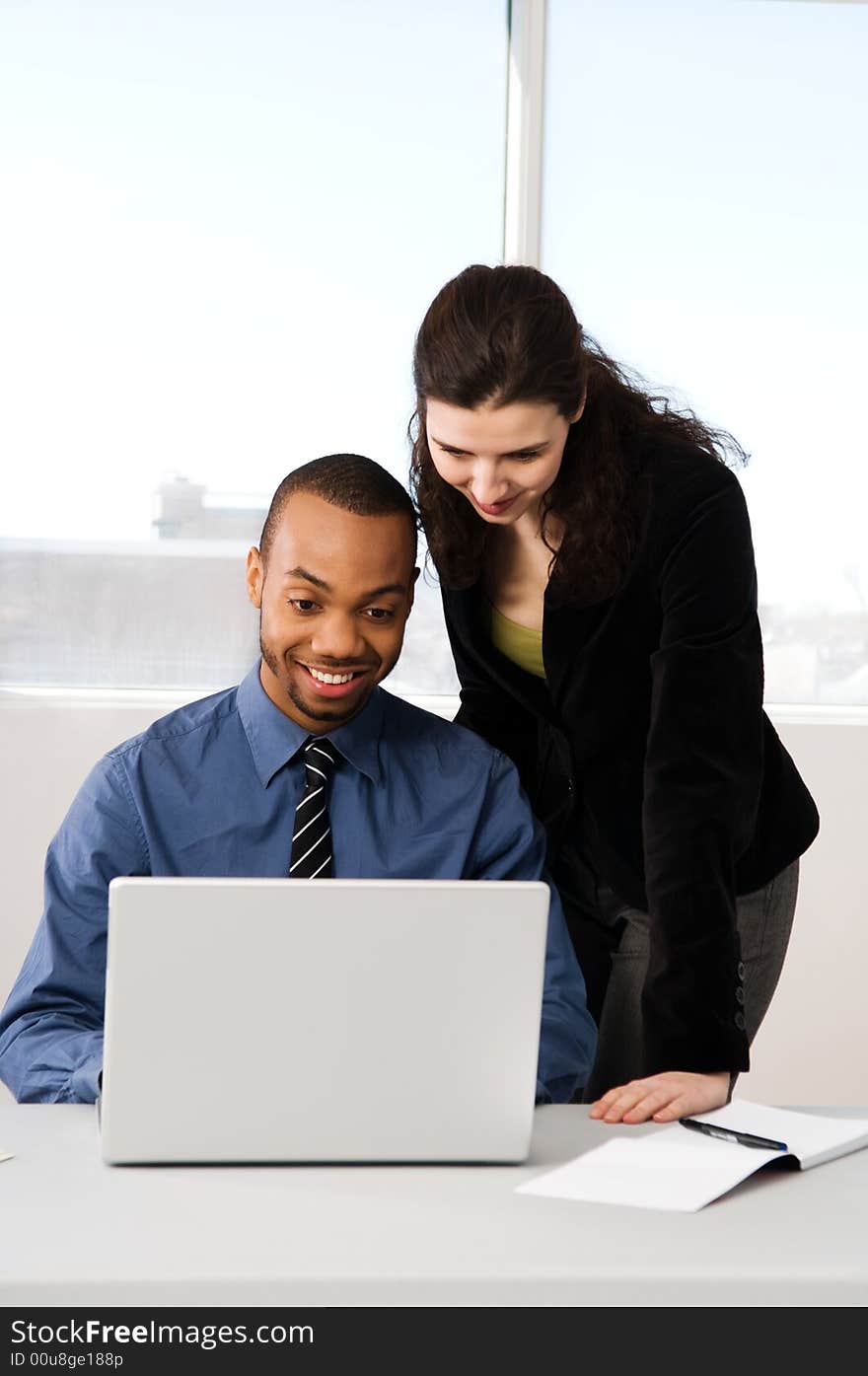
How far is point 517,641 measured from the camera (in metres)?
1.95

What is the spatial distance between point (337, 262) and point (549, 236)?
1.71 ft

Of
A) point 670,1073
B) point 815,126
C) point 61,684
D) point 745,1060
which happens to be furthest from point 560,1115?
point 815,126

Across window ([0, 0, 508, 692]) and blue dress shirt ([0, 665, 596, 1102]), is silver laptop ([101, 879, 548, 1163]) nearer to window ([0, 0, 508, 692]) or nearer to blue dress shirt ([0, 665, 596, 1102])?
blue dress shirt ([0, 665, 596, 1102])

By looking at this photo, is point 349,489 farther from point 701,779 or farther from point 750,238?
point 750,238

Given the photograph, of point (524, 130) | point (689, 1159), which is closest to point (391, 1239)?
point (689, 1159)

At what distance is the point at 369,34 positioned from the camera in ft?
12.3

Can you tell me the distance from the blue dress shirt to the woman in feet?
0.37

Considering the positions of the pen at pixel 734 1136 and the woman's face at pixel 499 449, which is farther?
the woman's face at pixel 499 449

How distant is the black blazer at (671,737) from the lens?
161 centimetres

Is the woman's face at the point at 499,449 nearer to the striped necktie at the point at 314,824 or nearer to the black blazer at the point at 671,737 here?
the black blazer at the point at 671,737

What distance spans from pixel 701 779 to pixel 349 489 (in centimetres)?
51

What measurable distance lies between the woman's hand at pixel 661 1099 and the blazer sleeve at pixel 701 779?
0.23ft

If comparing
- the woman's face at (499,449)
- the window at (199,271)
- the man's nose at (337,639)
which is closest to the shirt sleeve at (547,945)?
the man's nose at (337,639)
